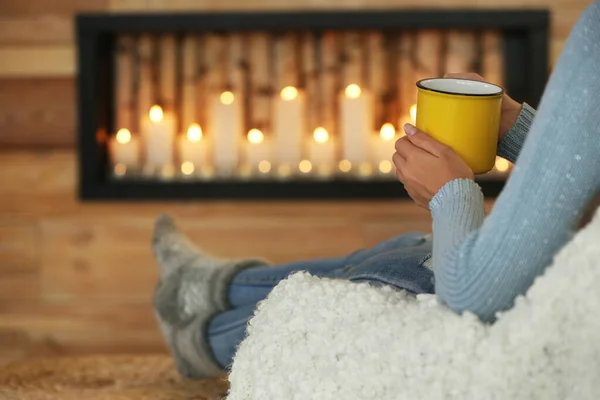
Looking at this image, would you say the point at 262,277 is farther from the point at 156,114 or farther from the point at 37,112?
the point at 37,112

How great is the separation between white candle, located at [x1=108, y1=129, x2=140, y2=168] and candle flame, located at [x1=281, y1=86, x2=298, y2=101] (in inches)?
17.1

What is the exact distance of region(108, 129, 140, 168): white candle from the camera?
7.30 feet

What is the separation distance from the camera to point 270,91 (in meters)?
2.30

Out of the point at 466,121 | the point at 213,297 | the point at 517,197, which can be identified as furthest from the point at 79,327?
the point at 517,197

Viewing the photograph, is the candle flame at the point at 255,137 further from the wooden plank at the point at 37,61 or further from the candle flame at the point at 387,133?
the wooden plank at the point at 37,61

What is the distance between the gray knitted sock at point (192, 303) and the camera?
1335 mm

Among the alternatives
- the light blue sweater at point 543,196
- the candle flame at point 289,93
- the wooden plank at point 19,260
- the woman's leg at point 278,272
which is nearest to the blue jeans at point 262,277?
the woman's leg at point 278,272

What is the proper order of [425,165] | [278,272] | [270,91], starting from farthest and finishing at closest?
[270,91]
[278,272]
[425,165]

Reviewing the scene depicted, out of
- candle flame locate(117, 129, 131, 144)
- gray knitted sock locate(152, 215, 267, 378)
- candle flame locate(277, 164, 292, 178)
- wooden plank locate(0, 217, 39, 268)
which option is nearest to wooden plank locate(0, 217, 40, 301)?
wooden plank locate(0, 217, 39, 268)

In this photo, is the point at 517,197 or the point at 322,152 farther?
the point at 322,152

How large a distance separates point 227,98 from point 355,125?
14.5 inches

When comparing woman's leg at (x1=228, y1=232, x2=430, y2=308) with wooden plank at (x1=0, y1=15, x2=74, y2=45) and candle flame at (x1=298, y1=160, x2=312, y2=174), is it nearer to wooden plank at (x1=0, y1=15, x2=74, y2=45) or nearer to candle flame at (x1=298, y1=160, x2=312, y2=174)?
candle flame at (x1=298, y1=160, x2=312, y2=174)

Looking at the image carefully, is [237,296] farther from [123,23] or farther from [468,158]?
[123,23]

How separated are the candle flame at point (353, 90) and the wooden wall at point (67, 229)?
32cm
